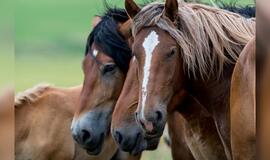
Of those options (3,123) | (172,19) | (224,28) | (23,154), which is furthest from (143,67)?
(23,154)

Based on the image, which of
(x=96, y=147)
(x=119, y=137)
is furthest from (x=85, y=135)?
(x=119, y=137)

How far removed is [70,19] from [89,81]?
326mm

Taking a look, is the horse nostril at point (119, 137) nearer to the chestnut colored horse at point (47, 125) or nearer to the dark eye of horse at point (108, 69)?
the dark eye of horse at point (108, 69)

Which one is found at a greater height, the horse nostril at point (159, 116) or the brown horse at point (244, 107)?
the brown horse at point (244, 107)

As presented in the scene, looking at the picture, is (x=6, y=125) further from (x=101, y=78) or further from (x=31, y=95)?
(x=31, y=95)

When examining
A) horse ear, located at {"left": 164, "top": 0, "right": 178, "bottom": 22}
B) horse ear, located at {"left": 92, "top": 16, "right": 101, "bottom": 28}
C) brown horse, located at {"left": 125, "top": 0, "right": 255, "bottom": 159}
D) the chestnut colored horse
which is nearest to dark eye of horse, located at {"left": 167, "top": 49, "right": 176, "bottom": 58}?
brown horse, located at {"left": 125, "top": 0, "right": 255, "bottom": 159}

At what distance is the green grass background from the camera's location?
269cm

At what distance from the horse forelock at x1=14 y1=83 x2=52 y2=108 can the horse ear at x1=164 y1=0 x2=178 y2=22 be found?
1.35m

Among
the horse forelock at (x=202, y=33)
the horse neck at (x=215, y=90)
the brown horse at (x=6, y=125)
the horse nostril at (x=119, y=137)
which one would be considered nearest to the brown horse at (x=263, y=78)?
the brown horse at (x=6, y=125)

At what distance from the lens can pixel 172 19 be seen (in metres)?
2.21

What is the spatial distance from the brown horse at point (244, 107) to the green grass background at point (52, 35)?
0.81m

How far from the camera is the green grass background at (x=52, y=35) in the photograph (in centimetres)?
269

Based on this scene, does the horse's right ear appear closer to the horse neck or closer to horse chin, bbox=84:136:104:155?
the horse neck

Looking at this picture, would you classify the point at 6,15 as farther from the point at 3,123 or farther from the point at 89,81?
the point at 89,81
